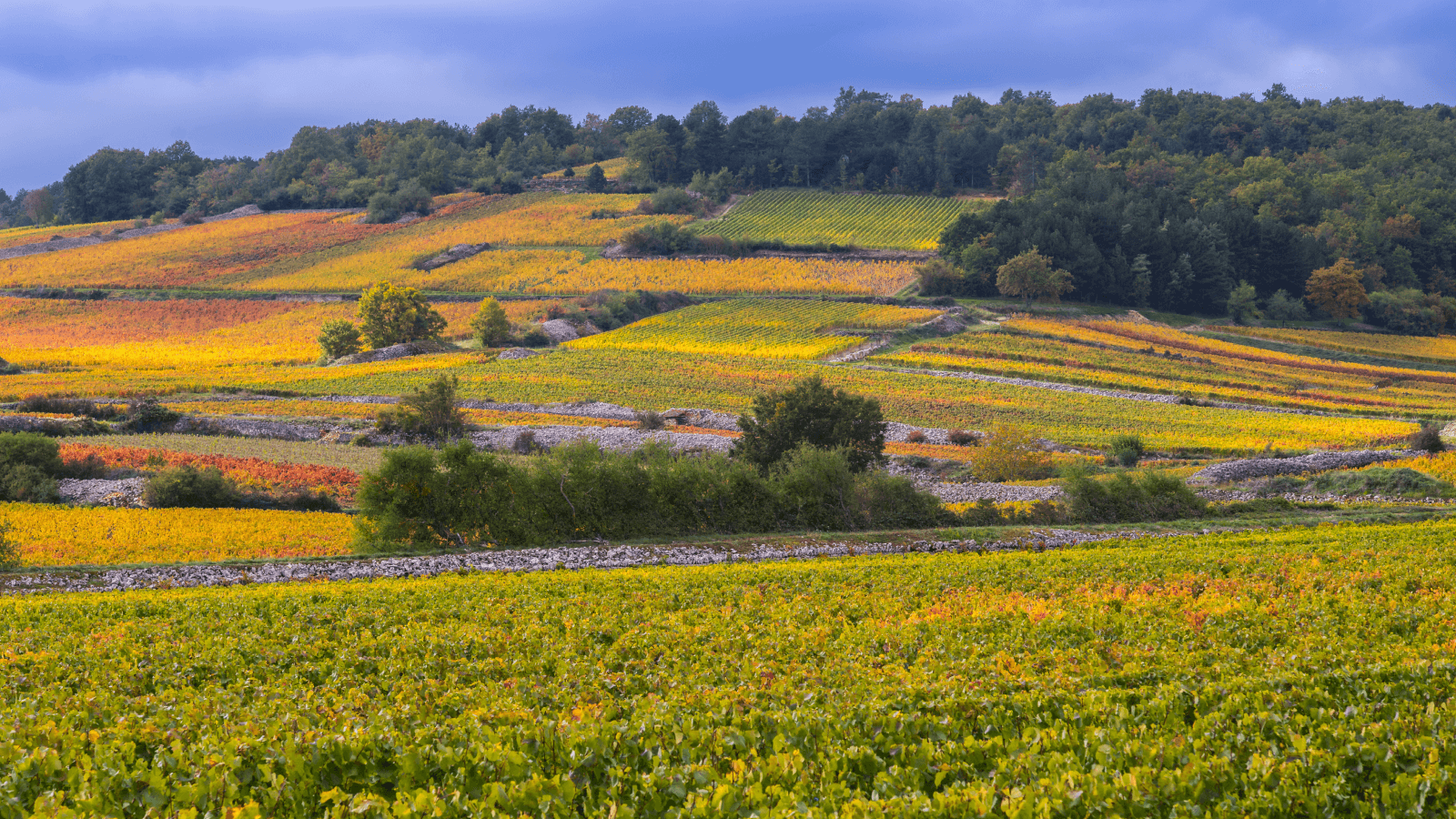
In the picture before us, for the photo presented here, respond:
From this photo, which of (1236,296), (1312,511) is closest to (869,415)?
(1312,511)

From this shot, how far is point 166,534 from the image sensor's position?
91.5ft

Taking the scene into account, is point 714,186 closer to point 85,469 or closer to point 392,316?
point 392,316

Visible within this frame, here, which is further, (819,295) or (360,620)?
(819,295)

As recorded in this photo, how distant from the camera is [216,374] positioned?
75750 millimetres

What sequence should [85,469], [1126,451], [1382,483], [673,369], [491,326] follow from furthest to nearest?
1. [491,326]
2. [673,369]
3. [1126,451]
4. [85,469]
5. [1382,483]

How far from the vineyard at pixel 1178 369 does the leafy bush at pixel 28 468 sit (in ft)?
210

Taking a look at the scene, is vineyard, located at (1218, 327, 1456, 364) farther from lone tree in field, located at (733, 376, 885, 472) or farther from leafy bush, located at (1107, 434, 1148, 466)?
lone tree in field, located at (733, 376, 885, 472)

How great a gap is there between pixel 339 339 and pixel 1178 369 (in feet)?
260

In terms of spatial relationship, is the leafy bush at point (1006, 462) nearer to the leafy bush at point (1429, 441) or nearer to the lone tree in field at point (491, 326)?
the leafy bush at point (1429, 441)

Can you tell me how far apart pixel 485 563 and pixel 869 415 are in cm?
2017

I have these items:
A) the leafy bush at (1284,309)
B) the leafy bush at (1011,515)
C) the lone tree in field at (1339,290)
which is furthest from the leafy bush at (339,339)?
the lone tree in field at (1339,290)

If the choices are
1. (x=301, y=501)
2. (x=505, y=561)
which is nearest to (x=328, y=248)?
(x=301, y=501)

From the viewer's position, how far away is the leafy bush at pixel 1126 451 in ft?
154

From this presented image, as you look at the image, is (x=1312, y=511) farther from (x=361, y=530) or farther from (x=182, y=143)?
(x=182, y=143)
